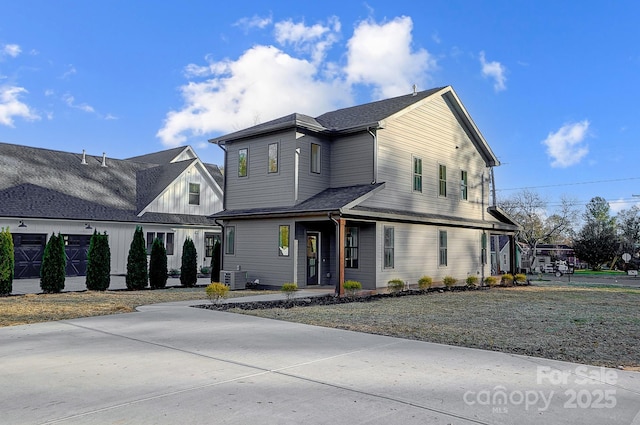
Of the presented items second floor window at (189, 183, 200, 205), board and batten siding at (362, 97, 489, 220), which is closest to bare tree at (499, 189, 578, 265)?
board and batten siding at (362, 97, 489, 220)

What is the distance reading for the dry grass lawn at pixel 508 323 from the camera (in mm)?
6959

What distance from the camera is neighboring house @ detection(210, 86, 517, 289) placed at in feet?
52.7

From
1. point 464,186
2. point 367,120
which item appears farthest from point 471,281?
point 367,120

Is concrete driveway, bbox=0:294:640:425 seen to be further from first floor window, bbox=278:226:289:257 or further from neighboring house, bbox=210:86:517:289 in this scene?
first floor window, bbox=278:226:289:257

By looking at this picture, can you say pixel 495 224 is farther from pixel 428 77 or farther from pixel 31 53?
pixel 31 53

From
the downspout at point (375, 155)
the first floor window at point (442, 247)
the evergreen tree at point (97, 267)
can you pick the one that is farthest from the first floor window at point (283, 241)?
the first floor window at point (442, 247)

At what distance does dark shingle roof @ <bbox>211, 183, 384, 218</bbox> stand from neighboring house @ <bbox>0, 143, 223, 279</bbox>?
8.93 meters

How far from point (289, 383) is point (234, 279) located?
1185cm

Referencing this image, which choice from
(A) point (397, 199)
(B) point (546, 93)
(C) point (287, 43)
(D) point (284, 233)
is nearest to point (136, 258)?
(D) point (284, 233)

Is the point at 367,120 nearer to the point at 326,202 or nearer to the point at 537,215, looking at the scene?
the point at 326,202

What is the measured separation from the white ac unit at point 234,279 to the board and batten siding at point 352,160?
4.82 metres

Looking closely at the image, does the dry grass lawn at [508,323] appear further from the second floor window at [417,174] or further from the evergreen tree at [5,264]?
the evergreen tree at [5,264]

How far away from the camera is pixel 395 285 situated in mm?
15711

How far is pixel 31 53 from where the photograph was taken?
67.4ft
